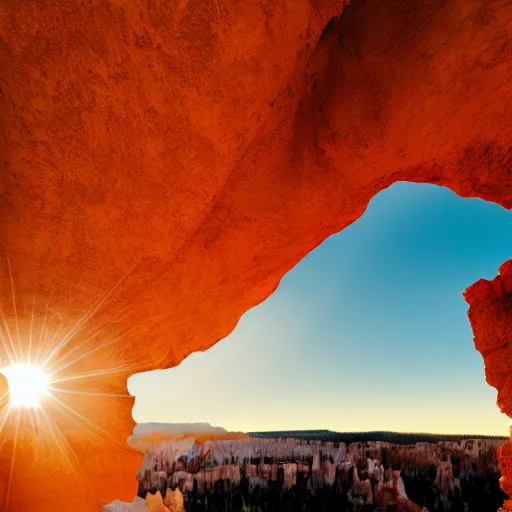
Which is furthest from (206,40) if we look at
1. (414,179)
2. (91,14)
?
(414,179)

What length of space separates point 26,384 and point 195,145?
4017 millimetres

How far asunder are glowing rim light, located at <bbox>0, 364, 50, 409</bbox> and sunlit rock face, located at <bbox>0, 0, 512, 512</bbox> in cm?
21

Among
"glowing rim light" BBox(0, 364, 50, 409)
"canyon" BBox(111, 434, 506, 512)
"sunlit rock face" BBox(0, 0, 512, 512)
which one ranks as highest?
"sunlit rock face" BBox(0, 0, 512, 512)

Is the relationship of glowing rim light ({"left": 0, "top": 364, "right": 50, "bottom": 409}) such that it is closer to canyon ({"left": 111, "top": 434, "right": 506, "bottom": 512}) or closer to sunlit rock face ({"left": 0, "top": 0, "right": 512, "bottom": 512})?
sunlit rock face ({"left": 0, "top": 0, "right": 512, "bottom": 512})

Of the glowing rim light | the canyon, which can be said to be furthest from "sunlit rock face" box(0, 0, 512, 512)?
the canyon

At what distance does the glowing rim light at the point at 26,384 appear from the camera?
4.87 meters

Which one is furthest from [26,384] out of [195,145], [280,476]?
[280,476]

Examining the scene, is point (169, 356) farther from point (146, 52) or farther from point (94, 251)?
point (146, 52)

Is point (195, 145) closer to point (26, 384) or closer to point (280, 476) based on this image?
point (26, 384)

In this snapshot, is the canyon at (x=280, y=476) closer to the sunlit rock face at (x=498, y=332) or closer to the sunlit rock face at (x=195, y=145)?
the sunlit rock face at (x=195, y=145)

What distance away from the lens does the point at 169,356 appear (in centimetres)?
565

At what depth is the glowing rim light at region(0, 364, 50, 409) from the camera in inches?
192

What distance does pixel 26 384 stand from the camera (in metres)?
5.15

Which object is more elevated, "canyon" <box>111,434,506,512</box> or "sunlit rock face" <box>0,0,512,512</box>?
"sunlit rock face" <box>0,0,512,512</box>
